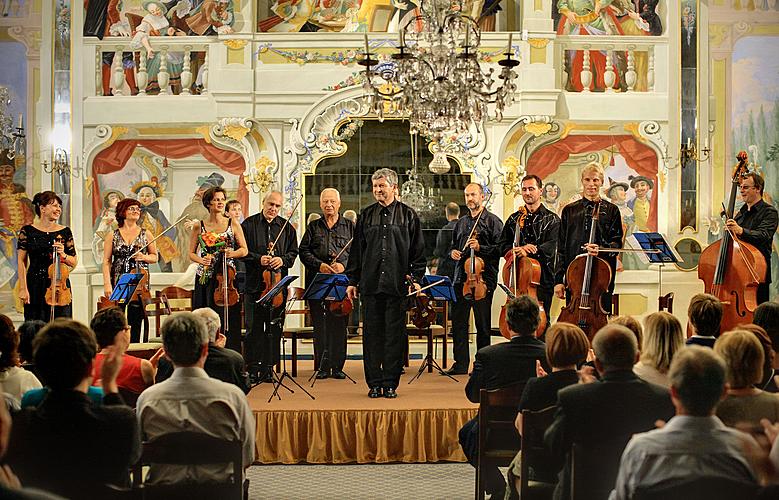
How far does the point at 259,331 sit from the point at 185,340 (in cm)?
386

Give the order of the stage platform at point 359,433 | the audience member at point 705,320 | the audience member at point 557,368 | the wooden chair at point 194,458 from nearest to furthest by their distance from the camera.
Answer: the wooden chair at point 194,458 < the audience member at point 557,368 < the audience member at point 705,320 < the stage platform at point 359,433

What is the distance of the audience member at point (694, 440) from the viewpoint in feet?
9.14

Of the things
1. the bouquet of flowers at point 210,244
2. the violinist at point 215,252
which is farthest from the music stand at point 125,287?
the bouquet of flowers at point 210,244

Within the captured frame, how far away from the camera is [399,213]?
23.2ft

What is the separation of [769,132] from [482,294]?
5.60 metres

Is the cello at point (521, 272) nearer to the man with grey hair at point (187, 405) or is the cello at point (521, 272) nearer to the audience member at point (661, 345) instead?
the audience member at point (661, 345)

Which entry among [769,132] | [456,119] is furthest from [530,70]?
[456,119]

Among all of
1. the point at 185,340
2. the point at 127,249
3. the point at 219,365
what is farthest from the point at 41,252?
the point at 185,340

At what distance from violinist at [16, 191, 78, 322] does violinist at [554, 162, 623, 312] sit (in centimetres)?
384

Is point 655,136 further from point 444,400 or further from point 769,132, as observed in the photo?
point 444,400

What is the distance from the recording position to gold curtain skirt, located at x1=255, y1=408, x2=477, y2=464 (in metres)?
6.45

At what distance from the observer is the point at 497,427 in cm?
462

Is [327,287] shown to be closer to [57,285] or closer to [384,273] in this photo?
[384,273]

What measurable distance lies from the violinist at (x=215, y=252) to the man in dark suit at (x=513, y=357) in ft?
8.96
